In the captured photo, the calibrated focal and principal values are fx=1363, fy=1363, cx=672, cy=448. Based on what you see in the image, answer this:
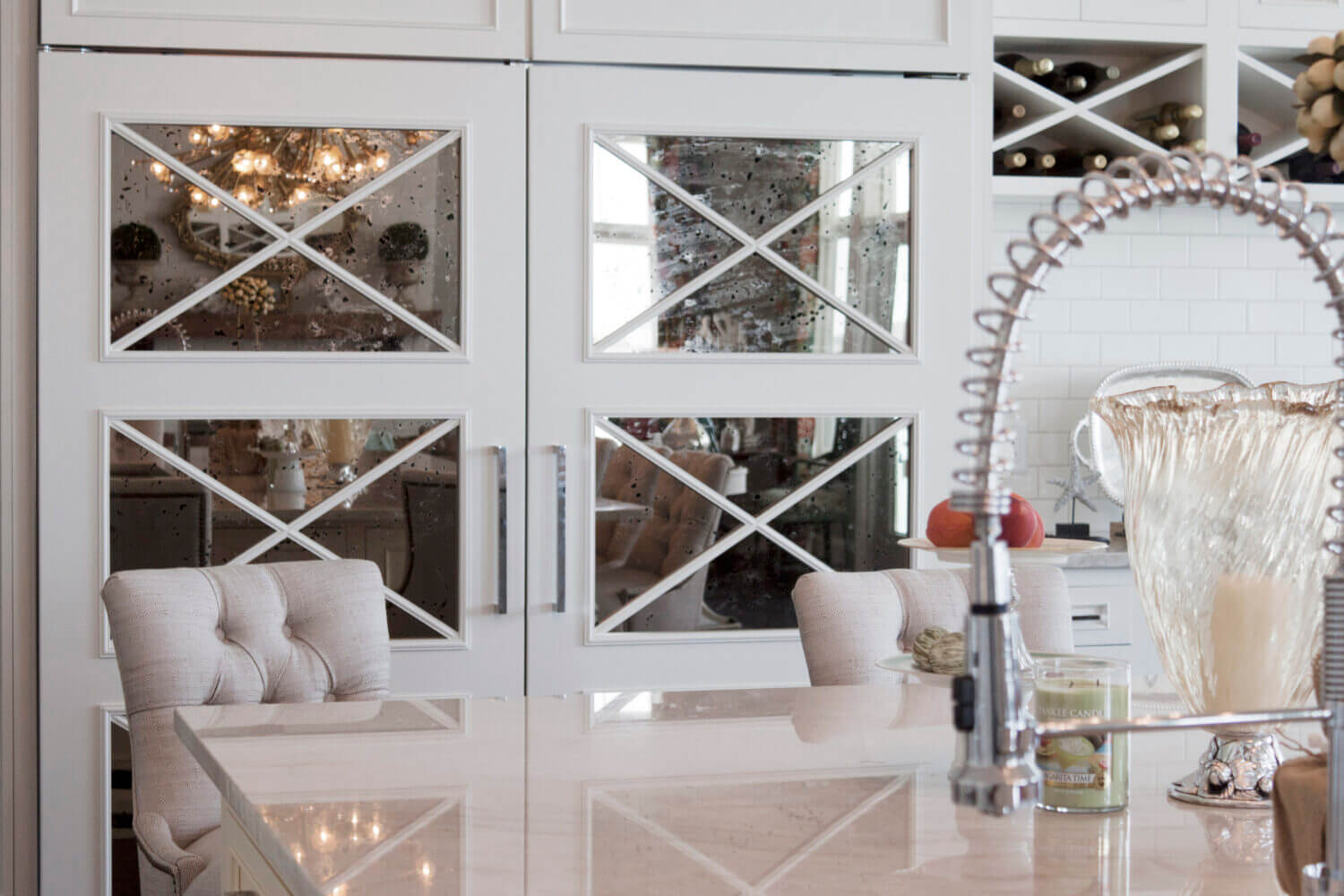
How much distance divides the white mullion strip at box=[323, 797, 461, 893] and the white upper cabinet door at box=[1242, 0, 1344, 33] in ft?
10.4

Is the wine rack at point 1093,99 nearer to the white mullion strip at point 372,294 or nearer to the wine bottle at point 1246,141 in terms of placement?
the wine bottle at point 1246,141

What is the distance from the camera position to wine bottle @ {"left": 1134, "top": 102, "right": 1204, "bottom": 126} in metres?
3.46

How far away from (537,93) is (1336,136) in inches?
80.4

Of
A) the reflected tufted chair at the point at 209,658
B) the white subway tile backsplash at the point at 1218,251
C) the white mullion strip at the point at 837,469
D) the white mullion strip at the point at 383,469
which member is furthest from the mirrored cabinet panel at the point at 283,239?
the white subway tile backsplash at the point at 1218,251

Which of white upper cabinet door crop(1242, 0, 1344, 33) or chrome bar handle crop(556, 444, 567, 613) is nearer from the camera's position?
chrome bar handle crop(556, 444, 567, 613)

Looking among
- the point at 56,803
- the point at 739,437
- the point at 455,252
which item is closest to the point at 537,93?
the point at 455,252

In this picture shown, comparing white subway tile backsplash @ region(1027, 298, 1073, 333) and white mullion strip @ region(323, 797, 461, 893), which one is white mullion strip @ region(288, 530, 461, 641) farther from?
white subway tile backsplash @ region(1027, 298, 1073, 333)

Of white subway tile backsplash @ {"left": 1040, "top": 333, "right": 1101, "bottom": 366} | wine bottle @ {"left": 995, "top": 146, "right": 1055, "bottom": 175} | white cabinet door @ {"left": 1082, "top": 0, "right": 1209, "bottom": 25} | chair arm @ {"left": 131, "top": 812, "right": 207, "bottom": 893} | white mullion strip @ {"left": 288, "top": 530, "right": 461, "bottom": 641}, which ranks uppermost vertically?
white cabinet door @ {"left": 1082, "top": 0, "right": 1209, "bottom": 25}

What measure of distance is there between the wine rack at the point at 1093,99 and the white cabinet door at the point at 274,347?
4.52 ft

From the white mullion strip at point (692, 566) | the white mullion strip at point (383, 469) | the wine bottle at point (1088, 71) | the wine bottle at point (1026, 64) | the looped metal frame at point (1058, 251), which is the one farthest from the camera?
the wine bottle at point (1088, 71)

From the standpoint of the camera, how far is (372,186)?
9.17ft

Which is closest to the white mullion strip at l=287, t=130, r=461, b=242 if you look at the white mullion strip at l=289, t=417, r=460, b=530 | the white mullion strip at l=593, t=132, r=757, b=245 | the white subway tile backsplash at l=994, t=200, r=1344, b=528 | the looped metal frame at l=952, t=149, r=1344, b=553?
the white mullion strip at l=593, t=132, r=757, b=245

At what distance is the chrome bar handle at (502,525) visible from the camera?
9.23 feet

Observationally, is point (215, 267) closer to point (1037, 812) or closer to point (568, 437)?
point (568, 437)
